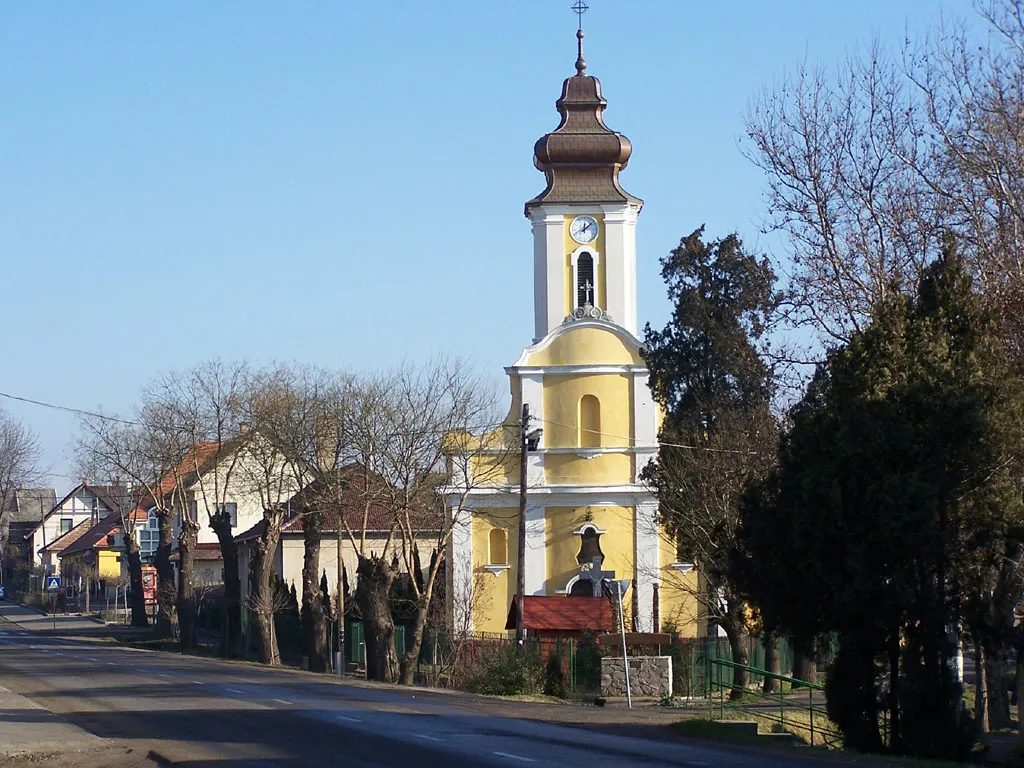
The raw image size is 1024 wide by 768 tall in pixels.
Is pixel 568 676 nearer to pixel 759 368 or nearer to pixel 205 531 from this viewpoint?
pixel 759 368

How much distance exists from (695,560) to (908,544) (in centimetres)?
2198

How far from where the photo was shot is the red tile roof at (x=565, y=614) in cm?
3950

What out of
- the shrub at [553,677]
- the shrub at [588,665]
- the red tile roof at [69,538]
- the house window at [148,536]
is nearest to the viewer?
the shrub at [553,677]

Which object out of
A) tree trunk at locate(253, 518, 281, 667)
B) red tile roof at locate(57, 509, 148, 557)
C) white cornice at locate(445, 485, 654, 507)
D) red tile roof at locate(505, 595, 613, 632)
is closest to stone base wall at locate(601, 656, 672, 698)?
red tile roof at locate(505, 595, 613, 632)

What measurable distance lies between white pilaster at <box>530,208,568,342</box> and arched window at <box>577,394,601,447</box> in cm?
300

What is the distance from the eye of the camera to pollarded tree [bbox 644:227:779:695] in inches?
1391

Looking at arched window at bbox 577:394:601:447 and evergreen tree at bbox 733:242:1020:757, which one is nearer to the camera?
evergreen tree at bbox 733:242:1020:757

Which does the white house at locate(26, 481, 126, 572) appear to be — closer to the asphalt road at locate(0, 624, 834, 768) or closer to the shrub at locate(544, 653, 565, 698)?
the asphalt road at locate(0, 624, 834, 768)

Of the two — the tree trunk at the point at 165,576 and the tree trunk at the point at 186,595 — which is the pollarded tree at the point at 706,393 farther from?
the tree trunk at the point at 165,576

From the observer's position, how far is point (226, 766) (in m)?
15.9

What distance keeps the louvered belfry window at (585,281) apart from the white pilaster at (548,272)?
2.23ft

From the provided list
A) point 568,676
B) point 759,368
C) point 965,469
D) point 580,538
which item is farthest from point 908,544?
point 580,538

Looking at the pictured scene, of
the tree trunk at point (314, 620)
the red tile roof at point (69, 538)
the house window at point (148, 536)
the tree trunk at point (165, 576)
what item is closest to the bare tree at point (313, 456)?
the tree trunk at point (314, 620)

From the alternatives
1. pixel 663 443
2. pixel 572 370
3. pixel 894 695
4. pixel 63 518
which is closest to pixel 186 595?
pixel 572 370
